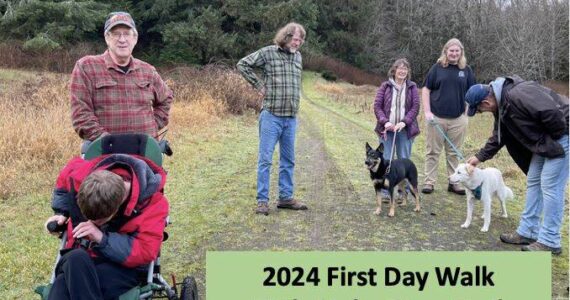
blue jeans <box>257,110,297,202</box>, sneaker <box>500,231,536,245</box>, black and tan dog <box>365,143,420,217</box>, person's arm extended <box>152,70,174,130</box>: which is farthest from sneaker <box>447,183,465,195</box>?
person's arm extended <box>152,70,174,130</box>

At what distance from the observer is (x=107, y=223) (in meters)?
2.80

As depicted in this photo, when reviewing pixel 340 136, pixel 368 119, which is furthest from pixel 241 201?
pixel 368 119

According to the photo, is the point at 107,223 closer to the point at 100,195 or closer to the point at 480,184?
the point at 100,195

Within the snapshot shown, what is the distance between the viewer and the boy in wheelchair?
2588mm

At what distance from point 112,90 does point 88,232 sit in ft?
4.60

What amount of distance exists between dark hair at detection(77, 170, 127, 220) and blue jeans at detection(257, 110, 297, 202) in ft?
9.19

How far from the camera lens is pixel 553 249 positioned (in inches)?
175

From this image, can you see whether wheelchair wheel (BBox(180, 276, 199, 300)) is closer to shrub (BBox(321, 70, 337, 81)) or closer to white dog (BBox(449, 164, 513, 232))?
white dog (BBox(449, 164, 513, 232))

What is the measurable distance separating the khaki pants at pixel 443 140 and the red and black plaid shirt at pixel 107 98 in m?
3.85

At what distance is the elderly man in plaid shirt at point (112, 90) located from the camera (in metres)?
3.64

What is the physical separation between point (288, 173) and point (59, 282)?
11.0 feet

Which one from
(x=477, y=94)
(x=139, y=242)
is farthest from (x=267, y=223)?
(x=139, y=242)

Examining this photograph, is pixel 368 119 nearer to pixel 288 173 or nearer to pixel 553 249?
pixel 288 173

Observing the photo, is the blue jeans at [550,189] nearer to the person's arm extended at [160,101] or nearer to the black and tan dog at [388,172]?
the black and tan dog at [388,172]
